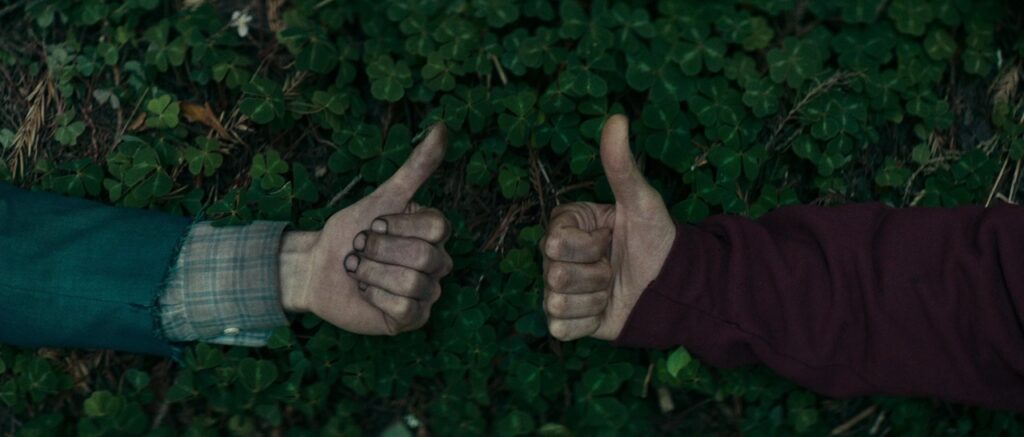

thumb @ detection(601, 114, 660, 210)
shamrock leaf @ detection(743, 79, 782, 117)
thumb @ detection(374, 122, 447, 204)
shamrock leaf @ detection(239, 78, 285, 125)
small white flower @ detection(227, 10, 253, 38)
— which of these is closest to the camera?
thumb @ detection(601, 114, 660, 210)

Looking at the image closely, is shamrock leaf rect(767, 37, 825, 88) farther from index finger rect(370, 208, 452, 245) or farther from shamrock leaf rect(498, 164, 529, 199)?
index finger rect(370, 208, 452, 245)

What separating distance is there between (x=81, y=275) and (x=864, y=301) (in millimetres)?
2229

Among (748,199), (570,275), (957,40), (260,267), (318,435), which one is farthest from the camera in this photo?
(957,40)

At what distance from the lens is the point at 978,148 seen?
3.48 metres

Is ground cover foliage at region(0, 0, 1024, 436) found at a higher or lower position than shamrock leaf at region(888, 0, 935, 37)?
lower

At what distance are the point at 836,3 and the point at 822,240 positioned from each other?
4.22ft

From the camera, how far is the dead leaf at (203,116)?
11.0ft

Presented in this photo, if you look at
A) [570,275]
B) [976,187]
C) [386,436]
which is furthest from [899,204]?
[386,436]

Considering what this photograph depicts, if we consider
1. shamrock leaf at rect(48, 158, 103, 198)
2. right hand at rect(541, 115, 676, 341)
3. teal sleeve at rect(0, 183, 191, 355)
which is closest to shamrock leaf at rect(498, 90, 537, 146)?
right hand at rect(541, 115, 676, 341)

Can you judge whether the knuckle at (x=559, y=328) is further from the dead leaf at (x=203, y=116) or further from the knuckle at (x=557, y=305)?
the dead leaf at (x=203, y=116)

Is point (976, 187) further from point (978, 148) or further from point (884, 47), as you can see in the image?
point (884, 47)

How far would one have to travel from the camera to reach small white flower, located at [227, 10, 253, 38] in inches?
135

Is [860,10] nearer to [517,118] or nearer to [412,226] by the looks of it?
[517,118]

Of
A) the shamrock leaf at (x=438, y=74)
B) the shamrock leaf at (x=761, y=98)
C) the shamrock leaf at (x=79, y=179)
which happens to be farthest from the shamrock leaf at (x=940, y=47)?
the shamrock leaf at (x=79, y=179)
